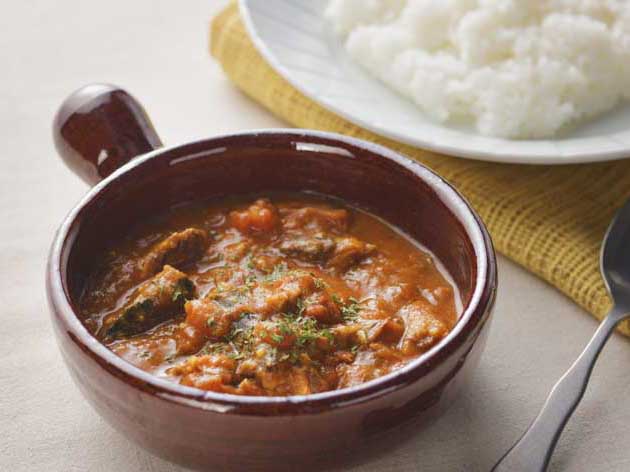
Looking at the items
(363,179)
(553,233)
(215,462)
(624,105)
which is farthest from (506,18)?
(215,462)

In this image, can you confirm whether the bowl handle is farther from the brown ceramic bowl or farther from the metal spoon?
the metal spoon

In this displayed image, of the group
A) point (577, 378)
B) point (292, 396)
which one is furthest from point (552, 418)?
point (292, 396)

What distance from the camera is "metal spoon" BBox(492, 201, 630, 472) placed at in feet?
7.21

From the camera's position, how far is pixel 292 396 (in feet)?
6.26

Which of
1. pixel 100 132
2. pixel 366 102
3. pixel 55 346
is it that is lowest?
pixel 55 346

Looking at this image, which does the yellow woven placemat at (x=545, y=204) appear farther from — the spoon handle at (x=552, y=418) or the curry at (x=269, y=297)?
the curry at (x=269, y=297)

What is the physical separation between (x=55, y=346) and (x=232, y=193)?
2.36ft

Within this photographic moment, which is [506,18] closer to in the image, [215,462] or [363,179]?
[363,179]

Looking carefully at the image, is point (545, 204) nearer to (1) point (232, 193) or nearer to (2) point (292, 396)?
(1) point (232, 193)

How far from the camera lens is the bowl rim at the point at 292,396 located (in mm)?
1827

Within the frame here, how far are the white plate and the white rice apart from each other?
0.06 m

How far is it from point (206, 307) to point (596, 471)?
1.10 m

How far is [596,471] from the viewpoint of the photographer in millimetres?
2318

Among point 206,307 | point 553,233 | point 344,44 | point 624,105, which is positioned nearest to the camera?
point 206,307
